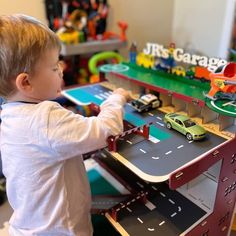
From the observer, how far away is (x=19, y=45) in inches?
21.3

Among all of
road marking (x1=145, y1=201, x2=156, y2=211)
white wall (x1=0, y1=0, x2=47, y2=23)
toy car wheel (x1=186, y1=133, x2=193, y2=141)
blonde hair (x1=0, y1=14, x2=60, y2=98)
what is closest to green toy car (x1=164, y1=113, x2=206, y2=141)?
toy car wheel (x1=186, y1=133, x2=193, y2=141)

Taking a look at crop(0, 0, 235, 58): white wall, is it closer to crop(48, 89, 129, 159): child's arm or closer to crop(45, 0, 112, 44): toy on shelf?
crop(45, 0, 112, 44): toy on shelf

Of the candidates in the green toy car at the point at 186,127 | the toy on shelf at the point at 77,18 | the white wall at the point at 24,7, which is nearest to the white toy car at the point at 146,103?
the green toy car at the point at 186,127

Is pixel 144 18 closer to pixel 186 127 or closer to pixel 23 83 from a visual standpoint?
pixel 186 127

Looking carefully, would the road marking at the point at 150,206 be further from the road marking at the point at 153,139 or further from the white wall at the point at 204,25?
the white wall at the point at 204,25

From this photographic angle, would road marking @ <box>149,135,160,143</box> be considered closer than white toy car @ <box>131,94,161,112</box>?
Yes

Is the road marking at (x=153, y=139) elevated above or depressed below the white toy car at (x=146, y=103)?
below

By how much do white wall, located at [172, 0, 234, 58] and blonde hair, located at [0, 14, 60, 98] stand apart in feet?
4.54

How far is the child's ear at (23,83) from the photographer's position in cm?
56

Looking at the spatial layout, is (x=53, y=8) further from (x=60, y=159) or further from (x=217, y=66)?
(x=60, y=159)

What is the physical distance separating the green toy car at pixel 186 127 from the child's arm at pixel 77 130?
195 mm

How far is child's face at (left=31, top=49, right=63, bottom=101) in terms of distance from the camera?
0.58 meters

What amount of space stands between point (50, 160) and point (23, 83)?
187 mm

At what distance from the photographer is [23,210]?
2.26 feet
